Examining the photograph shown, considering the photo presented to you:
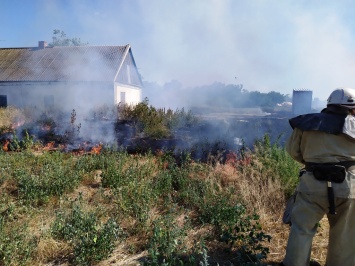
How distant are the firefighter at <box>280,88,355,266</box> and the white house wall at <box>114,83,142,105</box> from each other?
1439 cm

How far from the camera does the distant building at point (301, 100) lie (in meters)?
14.1

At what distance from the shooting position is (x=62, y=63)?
17484mm

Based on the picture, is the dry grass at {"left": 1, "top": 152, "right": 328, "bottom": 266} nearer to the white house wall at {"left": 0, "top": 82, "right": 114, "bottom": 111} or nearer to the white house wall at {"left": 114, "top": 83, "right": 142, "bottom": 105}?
the white house wall at {"left": 0, "top": 82, "right": 114, "bottom": 111}

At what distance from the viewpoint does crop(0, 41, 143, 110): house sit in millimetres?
14586

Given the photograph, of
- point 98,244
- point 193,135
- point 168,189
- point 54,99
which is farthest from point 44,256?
point 54,99

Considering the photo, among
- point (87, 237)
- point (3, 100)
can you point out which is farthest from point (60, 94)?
point (87, 237)

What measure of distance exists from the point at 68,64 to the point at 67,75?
5.13ft

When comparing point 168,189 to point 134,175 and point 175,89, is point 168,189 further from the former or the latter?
point 175,89

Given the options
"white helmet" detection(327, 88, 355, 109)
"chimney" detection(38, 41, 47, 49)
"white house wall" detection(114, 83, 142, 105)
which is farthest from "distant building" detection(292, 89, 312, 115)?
"chimney" detection(38, 41, 47, 49)

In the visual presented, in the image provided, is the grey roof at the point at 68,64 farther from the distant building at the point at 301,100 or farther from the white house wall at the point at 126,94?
the distant building at the point at 301,100

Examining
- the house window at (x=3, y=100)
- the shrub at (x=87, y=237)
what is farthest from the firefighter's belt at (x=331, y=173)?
the house window at (x=3, y=100)

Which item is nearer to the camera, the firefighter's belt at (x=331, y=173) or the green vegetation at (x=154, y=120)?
the firefighter's belt at (x=331, y=173)

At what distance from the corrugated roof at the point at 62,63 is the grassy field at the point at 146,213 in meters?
10.4

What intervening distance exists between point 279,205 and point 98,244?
2388mm
